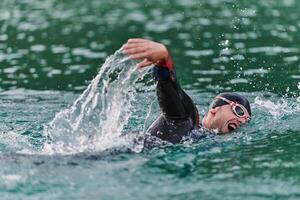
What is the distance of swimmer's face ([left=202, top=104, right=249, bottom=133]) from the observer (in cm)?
1194

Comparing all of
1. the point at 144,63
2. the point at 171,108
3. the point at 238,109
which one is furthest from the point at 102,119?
the point at 238,109

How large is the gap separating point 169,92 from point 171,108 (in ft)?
0.99

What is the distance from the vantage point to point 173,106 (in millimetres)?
11031

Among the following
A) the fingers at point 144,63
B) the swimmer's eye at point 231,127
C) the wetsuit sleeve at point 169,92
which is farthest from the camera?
the swimmer's eye at point 231,127

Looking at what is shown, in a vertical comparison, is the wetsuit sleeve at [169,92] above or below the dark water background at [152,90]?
above

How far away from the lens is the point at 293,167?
11.0m

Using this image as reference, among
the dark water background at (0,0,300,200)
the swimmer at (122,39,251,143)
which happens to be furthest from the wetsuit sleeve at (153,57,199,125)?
the dark water background at (0,0,300,200)

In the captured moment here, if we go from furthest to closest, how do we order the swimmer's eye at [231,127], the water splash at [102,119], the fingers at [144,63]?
the swimmer's eye at [231,127] → the water splash at [102,119] → the fingers at [144,63]

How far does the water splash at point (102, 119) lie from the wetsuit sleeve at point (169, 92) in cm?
62

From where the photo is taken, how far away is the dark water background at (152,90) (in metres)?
10.2

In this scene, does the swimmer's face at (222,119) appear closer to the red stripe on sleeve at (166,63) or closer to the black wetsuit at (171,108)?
the black wetsuit at (171,108)

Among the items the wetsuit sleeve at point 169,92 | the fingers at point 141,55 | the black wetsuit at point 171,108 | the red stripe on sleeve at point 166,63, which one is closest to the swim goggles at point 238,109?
the black wetsuit at point 171,108

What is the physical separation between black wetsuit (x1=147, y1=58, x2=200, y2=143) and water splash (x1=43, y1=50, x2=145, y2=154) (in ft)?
A: 1.70

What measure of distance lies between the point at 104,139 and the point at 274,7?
20.8 meters
